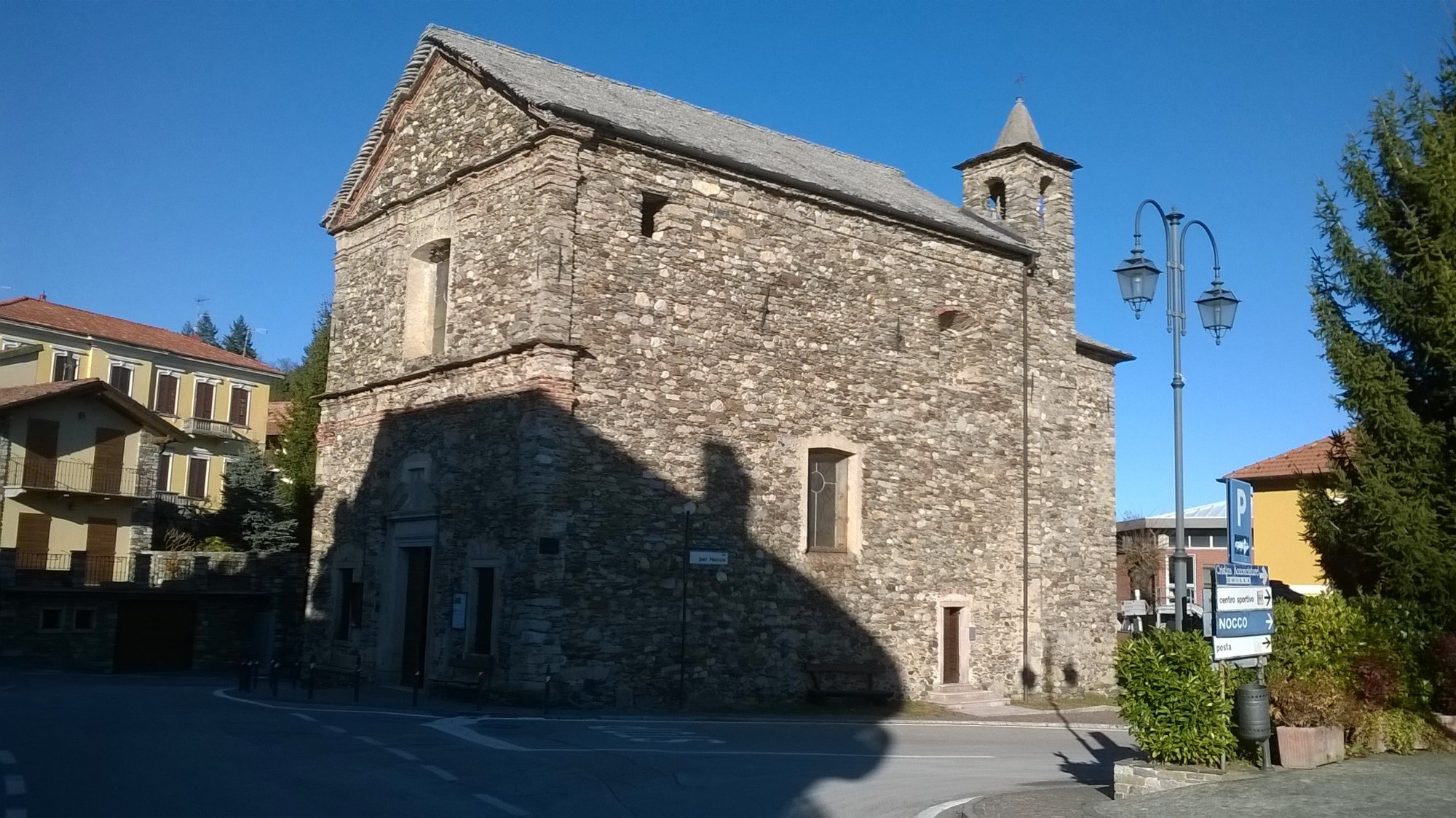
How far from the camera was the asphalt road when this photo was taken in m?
9.64

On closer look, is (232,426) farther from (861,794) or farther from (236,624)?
(861,794)

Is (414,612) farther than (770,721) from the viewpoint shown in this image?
Yes

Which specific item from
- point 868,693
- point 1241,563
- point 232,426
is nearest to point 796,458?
point 868,693

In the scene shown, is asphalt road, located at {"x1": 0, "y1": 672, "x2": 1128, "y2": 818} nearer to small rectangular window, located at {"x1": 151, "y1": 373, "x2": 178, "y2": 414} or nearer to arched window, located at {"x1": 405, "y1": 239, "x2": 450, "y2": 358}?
arched window, located at {"x1": 405, "y1": 239, "x2": 450, "y2": 358}

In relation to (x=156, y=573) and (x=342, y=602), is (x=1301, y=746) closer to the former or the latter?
(x=342, y=602)

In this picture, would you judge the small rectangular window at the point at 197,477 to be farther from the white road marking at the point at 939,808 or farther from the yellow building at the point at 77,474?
the white road marking at the point at 939,808

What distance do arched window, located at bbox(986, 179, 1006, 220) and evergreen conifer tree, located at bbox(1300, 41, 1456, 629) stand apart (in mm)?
11836

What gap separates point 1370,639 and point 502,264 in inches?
536

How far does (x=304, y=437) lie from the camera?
38844 millimetres

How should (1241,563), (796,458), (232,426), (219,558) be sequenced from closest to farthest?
(1241,563) → (796,458) → (219,558) → (232,426)

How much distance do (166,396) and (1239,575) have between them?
4115 centimetres

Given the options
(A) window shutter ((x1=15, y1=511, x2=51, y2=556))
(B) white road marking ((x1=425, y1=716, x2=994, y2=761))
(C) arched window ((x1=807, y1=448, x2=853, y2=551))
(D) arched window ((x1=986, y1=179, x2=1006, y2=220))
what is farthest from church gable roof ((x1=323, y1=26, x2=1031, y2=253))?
(A) window shutter ((x1=15, y1=511, x2=51, y2=556))

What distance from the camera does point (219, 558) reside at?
A: 3062 cm

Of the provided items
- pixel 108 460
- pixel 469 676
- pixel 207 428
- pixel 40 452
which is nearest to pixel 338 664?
pixel 469 676
